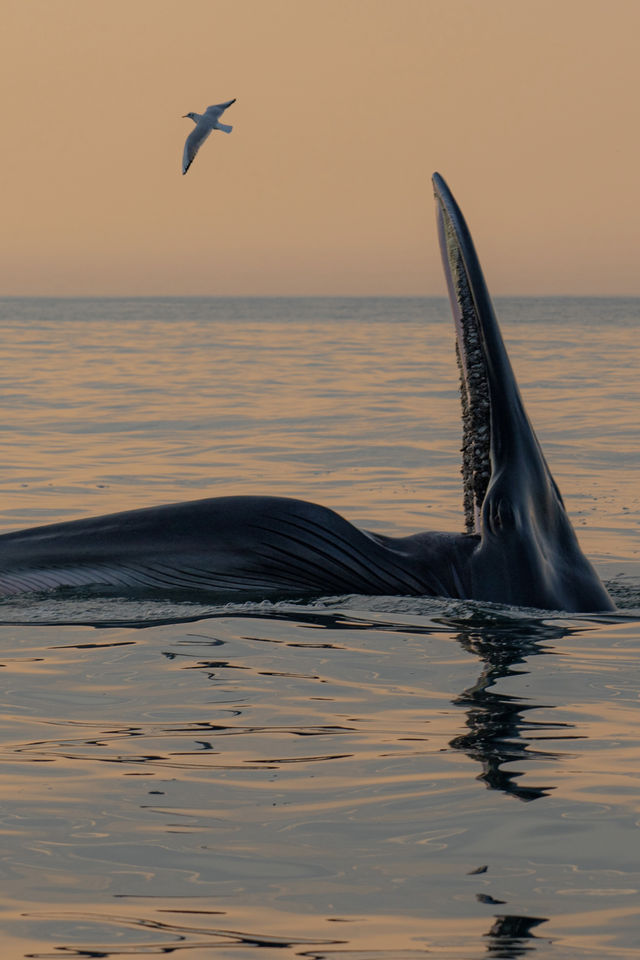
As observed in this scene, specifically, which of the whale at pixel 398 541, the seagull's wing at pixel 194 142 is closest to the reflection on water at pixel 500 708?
the whale at pixel 398 541

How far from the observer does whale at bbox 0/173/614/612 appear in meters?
7.97

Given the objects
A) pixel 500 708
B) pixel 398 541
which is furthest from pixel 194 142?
pixel 500 708

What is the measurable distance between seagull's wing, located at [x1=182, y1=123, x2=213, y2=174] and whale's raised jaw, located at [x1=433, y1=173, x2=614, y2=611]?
331cm

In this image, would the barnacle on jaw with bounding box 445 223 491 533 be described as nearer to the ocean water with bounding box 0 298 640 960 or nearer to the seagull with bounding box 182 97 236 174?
the ocean water with bounding box 0 298 640 960

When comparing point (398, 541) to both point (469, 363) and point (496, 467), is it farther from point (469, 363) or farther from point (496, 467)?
point (469, 363)

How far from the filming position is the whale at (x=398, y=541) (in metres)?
7.97

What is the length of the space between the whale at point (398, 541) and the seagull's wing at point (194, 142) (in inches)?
130

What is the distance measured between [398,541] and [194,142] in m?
4.48

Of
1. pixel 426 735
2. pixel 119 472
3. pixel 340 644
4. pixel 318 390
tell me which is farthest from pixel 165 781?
pixel 318 390

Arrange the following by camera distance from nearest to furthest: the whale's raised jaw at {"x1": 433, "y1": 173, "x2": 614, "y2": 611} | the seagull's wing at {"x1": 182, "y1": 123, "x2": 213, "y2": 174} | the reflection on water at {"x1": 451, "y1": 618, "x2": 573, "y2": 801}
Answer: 1. the reflection on water at {"x1": 451, "y1": 618, "x2": 573, "y2": 801}
2. the whale's raised jaw at {"x1": 433, "y1": 173, "x2": 614, "y2": 611}
3. the seagull's wing at {"x1": 182, "y1": 123, "x2": 213, "y2": 174}

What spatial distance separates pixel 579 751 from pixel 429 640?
84.0 inches

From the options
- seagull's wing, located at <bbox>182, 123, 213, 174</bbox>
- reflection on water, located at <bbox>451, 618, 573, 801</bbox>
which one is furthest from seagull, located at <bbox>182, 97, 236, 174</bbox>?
reflection on water, located at <bbox>451, 618, 573, 801</bbox>

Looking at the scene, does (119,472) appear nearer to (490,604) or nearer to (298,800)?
(490,604)

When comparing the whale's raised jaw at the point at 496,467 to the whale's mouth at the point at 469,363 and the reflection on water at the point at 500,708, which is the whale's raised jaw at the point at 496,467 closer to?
the whale's mouth at the point at 469,363
